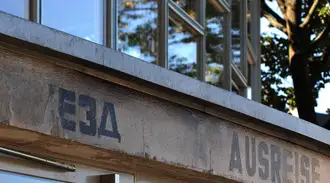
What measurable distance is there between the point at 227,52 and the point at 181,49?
212cm

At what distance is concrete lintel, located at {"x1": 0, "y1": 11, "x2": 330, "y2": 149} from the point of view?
5.33 m

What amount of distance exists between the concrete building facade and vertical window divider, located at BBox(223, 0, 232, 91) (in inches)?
108

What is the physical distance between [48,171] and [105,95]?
727mm

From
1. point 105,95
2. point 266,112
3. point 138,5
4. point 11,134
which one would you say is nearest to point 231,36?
point 138,5

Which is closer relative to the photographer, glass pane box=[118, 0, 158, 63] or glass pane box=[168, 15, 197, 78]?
glass pane box=[118, 0, 158, 63]

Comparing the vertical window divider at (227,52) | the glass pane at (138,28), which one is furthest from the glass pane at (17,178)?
the vertical window divider at (227,52)

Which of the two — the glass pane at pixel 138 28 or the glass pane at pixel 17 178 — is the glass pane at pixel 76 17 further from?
the glass pane at pixel 17 178

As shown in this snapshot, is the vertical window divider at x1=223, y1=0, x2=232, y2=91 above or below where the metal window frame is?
below

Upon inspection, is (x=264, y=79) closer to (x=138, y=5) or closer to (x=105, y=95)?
(x=138, y=5)

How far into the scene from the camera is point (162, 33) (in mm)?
9922

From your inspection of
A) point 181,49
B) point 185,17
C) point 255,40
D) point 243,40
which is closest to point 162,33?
point 181,49

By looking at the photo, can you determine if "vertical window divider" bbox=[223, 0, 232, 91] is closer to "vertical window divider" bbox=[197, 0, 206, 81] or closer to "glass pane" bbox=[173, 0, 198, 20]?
"vertical window divider" bbox=[197, 0, 206, 81]

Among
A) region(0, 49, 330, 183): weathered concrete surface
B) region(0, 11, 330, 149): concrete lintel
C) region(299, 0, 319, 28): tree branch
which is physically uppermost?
region(299, 0, 319, 28): tree branch

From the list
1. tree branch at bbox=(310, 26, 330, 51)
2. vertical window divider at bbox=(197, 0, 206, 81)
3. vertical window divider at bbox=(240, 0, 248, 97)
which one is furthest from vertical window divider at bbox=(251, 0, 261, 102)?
tree branch at bbox=(310, 26, 330, 51)
